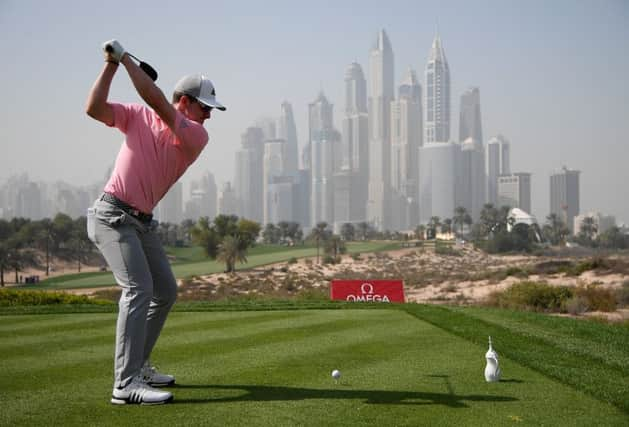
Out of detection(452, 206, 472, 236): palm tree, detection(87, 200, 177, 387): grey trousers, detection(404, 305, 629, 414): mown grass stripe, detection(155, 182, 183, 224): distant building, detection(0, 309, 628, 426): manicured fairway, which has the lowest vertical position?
detection(404, 305, 629, 414): mown grass stripe

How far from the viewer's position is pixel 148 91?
4.86 metres

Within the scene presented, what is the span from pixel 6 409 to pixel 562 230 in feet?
359

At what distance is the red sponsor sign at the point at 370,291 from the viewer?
629 inches

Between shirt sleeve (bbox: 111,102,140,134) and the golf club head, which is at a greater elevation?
the golf club head

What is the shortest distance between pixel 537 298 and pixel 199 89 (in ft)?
55.4

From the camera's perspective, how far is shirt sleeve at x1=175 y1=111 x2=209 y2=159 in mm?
5031

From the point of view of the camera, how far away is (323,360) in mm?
6621

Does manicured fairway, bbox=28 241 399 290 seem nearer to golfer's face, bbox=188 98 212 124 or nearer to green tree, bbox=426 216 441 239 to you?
green tree, bbox=426 216 441 239

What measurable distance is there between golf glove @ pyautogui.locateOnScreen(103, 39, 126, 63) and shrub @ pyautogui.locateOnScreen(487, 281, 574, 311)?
16.5 m

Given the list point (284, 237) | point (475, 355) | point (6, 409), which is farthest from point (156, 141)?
point (284, 237)

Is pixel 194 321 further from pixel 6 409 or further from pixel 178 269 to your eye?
pixel 178 269

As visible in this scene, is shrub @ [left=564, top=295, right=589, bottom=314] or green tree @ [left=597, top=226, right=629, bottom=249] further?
green tree @ [left=597, top=226, right=629, bottom=249]

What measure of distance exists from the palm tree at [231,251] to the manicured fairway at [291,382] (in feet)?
179

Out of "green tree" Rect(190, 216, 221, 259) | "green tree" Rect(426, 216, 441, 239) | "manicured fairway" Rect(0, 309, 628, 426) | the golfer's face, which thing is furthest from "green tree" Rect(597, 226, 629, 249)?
the golfer's face
